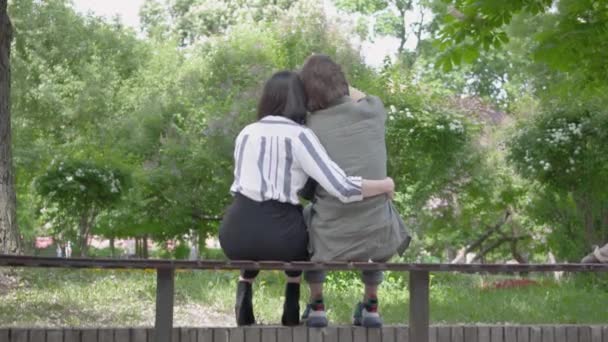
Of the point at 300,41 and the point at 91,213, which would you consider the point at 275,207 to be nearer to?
the point at 91,213

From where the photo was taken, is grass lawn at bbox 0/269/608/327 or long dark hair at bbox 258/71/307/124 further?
grass lawn at bbox 0/269/608/327

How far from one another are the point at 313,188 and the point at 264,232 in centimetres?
39

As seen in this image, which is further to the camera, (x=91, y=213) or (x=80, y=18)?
(x=80, y=18)

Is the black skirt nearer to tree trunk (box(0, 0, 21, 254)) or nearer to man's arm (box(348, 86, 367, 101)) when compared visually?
man's arm (box(348, 86, 367, 101))

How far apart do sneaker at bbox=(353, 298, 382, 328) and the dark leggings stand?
402 millimetres

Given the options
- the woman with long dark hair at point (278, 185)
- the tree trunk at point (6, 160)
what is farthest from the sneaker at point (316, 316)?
the tree trunk at point (6, 160)

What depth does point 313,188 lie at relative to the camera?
5145mm

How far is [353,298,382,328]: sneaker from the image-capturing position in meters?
4.99

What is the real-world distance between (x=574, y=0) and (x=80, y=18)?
25.8 m

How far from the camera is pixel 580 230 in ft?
56.4

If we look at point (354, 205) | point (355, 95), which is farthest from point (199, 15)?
point (354, 205)

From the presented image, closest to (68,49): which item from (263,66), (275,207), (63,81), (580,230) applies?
(63,81)

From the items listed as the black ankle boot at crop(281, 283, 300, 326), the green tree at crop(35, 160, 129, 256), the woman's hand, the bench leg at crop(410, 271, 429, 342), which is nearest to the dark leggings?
the black ankle boot at crop(281, 283, 300, 326)

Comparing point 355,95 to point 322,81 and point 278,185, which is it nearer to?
point 322,81
